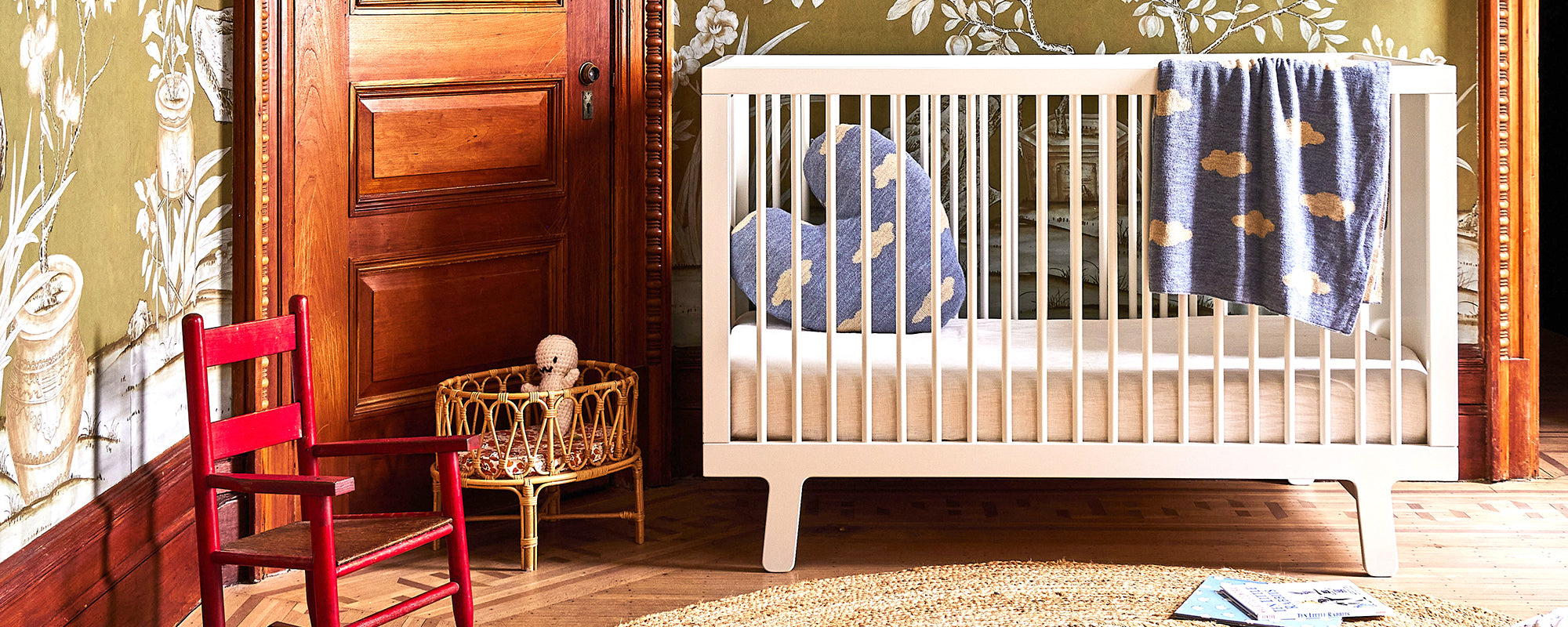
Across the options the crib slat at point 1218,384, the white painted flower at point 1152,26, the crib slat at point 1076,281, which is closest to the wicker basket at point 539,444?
the crib slat at point 1076,281

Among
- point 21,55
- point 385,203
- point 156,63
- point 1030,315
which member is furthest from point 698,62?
point 21,55

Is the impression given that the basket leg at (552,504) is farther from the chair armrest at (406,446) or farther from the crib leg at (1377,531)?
the crib leg at (1377,531)

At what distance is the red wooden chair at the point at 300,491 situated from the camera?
59.2 inches

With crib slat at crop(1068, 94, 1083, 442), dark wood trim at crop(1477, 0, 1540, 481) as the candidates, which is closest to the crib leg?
crib slat at crop(1068, 94, 1083, 442)

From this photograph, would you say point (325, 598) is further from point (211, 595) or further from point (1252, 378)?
point (1252, 378)

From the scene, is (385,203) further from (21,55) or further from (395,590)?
(21,55)

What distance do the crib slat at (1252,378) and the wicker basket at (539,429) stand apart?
1.10m

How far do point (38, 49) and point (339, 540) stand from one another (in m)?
0.72

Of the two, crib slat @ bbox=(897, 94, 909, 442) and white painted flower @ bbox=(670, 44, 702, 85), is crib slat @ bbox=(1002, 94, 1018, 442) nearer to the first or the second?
crib slat @ bbox=(897, 94, 909, 442)

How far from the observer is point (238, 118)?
6.37ft

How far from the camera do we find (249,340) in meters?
1.72

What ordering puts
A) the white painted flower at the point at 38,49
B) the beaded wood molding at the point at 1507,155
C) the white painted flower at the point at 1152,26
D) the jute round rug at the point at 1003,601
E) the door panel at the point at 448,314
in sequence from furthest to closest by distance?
the white painted flower at the point at 1152,26 → the beaded wood molding at the point at 1507,155 → the door panel at the point at 448,314 → the jute round rug at the point at 1003,601 → the white painted flower at the point at 38,49

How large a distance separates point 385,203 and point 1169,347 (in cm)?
152

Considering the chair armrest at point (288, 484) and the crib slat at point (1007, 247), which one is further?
the crib slat at point (1007, 247)
